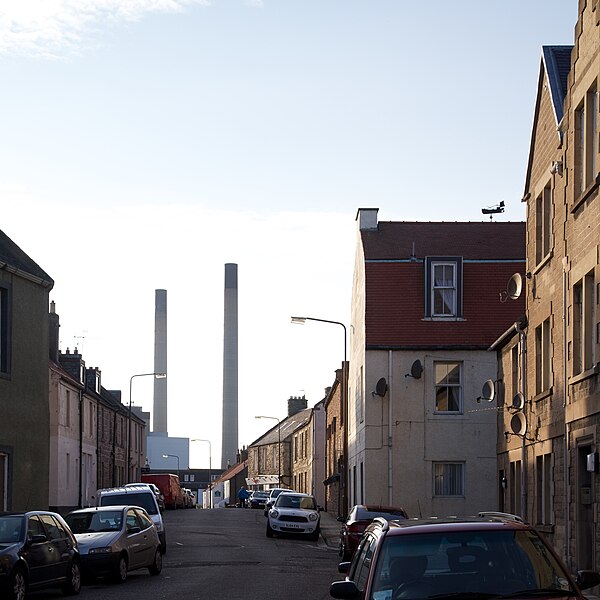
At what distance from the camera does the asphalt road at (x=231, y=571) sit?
1955cm

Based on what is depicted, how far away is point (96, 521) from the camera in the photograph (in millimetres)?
23672

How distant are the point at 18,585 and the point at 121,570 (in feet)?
16.3

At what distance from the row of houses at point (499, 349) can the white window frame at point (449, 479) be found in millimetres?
45

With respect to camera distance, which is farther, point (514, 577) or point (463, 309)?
point (463, 309)

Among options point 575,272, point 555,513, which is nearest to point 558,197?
point 575,272

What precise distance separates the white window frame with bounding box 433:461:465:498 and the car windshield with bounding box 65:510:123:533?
15.3 m

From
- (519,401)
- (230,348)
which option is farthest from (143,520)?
(230,348)

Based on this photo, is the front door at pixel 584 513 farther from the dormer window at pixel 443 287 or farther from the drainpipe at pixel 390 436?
the dormer window at pixel 443 287

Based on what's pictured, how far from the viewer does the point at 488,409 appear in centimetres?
3306

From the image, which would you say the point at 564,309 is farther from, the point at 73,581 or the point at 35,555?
the point at 35,555

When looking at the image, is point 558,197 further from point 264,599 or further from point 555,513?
point 264,599

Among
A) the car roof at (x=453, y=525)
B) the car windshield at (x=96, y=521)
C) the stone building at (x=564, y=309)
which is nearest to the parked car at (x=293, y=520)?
the stone building at (x=564, y=309)

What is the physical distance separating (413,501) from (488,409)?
5.05 metres

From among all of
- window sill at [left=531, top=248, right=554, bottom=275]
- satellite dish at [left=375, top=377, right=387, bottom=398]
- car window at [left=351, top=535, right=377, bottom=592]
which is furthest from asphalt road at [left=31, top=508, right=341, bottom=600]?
car window at [left=351, top=535, right=377, bottom=592]
